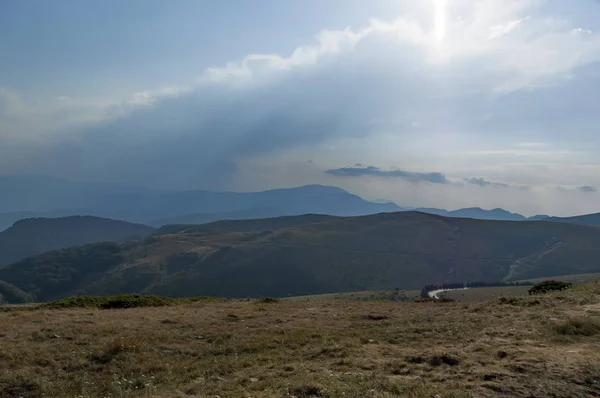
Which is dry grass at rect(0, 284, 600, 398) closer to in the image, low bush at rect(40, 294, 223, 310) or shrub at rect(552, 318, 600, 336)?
shrub at rect(552, 318, 600, 336)

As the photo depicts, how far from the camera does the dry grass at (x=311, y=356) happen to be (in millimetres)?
11414

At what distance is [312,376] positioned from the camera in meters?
12.3

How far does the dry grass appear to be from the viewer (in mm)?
11414

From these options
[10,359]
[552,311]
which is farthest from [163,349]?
[552,311]

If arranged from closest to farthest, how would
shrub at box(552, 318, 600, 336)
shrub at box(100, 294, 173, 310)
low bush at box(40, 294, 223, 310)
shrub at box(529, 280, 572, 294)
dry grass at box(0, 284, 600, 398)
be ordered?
1. dry grass at box(0, 284, 600, 398)
2. shrub at box(552, 318, 600, 336)
3. low bush at box(40, 294, 223, 310)
4. shrub at box(100, 294, 173, 310)
5. shrub at box(529, 280, 572, 294)

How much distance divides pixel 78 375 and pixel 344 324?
13890mm

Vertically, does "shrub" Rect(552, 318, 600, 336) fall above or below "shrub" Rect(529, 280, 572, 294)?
above

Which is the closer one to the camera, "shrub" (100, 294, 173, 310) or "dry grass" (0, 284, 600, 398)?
"dry grass" (0, 284, 600, 398)

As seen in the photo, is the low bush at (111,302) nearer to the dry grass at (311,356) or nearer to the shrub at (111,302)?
the shrub at (111,302)

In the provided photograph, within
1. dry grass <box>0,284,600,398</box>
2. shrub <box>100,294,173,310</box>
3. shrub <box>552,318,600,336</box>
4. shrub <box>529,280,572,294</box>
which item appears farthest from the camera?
shrub <box>529,280,572,294</box>

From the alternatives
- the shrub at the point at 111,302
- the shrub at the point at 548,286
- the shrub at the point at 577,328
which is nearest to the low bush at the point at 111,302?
the shrub at the point at 111,302

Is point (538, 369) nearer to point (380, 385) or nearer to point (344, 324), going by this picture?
point (380, 385)

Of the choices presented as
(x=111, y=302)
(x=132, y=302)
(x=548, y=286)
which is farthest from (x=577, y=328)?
(x=111, y=302)

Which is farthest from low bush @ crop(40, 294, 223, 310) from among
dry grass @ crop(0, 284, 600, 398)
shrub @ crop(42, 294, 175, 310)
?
dry grass @ crop(0, 284, 600, 398)
